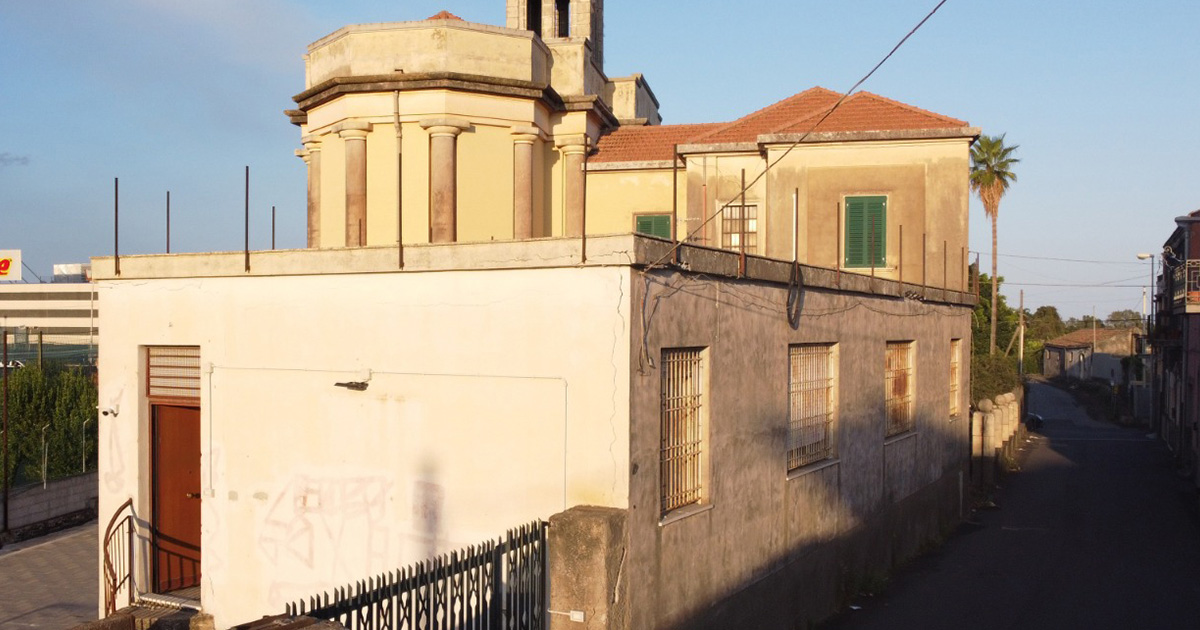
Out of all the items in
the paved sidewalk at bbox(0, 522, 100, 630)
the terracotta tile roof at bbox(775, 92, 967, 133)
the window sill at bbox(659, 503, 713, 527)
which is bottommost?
the paved sidewalk at bbox(0, 522, 100, 630)

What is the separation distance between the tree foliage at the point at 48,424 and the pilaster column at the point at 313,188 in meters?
8.16

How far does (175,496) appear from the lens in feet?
37.6

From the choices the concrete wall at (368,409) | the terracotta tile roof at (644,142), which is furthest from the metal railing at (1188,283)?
the concrete wall at (368,409)

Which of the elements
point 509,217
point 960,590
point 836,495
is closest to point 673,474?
point 836,495

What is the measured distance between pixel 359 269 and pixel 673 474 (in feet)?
12.2

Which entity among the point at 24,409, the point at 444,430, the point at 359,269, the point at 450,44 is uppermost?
the point at 450,44

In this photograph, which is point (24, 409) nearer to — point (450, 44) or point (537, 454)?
point (450, 44)

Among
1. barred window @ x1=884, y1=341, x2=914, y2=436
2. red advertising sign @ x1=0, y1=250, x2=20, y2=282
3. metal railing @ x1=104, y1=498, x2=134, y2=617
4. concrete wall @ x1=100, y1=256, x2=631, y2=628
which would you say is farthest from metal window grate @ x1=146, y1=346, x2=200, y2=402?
red advertising sign @ x1=0, y1=250, x2=20, y2=282

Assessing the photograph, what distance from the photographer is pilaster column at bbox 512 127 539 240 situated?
2052 centimetres

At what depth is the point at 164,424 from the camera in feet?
37.5

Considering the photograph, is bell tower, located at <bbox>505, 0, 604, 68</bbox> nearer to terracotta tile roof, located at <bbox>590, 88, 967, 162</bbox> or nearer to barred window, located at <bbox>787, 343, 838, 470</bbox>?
terracotta tile roof, located at <bbox>590, 88, 967, 162</bbox>

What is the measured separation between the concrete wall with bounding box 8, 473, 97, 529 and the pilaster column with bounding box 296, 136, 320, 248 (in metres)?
8.05

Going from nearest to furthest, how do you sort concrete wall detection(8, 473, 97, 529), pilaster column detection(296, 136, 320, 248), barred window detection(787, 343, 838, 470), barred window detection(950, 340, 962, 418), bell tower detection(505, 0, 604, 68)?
barred window detection(787, 343, 838, 470), barred window detection(950, 340, 962, 418), concrete wall detection(8, 473, 97, 529), pilaster column detection(296, 136, 320, 248), bell tower detection(505, 0, 604, 68)

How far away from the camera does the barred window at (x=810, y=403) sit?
1155cm
